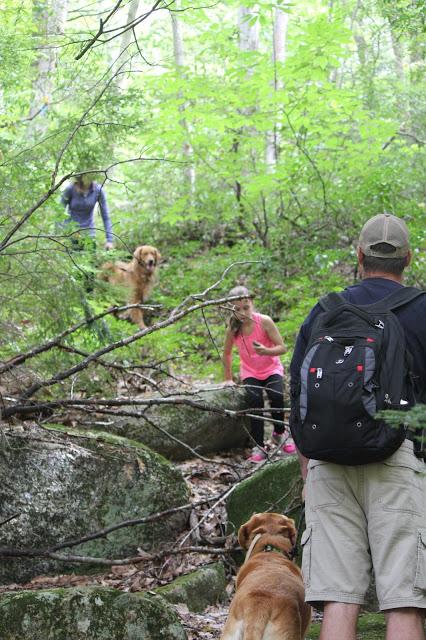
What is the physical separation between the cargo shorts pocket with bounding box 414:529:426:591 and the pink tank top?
4.88 meters

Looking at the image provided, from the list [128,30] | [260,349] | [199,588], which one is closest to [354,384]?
[199,588]

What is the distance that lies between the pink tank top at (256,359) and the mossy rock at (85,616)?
3877 mm

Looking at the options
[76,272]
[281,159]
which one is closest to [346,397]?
[76,272]

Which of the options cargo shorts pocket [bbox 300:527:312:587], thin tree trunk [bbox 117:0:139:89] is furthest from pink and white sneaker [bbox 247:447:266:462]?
cargo shorts pocket [bbox 300:527:312:587]

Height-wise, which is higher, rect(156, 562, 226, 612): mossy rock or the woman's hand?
the woman's hand

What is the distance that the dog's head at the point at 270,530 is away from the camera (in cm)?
420

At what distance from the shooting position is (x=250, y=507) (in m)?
5.98

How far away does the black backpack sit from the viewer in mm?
2879

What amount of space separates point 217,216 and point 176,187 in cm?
188

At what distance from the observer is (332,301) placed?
10.5ft

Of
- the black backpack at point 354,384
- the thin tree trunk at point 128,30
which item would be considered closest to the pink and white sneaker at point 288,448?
the thin tree trunk at point 128,30

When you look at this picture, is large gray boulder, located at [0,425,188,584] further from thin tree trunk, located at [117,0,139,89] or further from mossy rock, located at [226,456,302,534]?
thin tree trunk, located at [117,0,139,89]

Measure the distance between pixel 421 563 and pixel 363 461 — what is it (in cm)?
44

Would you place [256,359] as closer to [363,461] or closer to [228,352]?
[228,352]
